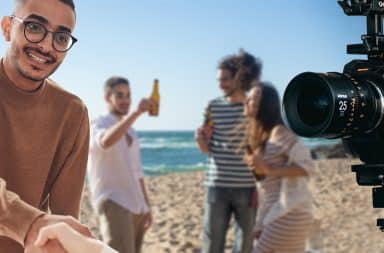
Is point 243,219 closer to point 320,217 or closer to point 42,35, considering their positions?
point 42,35

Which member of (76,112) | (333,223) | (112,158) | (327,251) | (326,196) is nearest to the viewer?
(76,112)

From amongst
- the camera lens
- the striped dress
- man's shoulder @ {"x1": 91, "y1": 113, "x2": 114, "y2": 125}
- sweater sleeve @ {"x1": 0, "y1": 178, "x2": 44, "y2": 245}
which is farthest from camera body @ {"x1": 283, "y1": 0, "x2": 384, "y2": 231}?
the striped dress

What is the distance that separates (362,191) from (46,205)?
6.99m

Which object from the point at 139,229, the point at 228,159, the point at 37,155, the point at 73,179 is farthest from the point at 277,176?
the point at 37,155

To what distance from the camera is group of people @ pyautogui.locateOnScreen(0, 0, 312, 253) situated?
68.3 inches

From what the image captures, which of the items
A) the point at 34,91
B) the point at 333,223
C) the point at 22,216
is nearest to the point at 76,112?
the point at 34,91

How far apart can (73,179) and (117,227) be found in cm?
100

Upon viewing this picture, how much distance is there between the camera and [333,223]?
21.2ft

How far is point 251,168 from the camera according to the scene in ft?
9.93

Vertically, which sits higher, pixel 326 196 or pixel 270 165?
pixel 270 165

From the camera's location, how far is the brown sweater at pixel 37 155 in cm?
172

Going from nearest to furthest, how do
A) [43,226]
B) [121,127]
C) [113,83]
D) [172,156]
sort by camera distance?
1. [43,226]
2. [121,127]
3. [113,83]
4. [172,156]

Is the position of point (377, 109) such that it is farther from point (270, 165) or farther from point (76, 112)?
point (270, 165)

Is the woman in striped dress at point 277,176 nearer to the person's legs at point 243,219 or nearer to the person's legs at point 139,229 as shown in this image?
the person's legs at point 243,219
